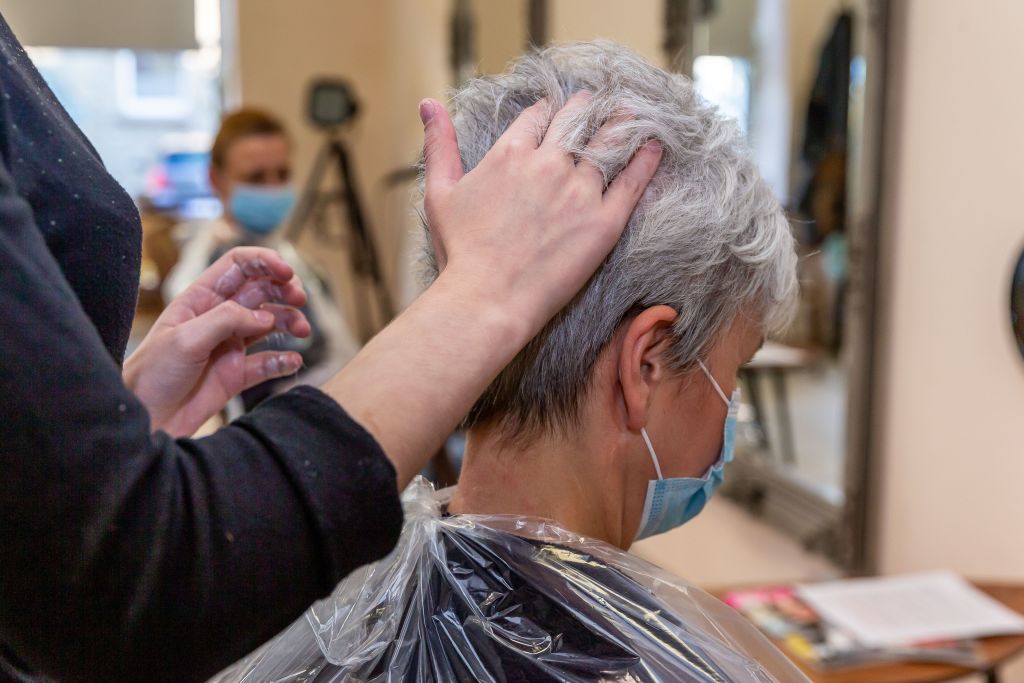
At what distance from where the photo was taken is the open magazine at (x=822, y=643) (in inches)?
58.9

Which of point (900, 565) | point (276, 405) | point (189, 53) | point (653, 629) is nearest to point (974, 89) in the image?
point (900, 565)

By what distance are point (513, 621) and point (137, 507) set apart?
0.42m

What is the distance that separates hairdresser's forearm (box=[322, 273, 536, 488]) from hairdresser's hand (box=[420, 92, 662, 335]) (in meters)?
0.02

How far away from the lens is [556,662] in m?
0.84

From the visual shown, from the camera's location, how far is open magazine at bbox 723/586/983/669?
1.50 meters

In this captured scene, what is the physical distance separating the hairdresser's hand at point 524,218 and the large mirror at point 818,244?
1159 millimetres

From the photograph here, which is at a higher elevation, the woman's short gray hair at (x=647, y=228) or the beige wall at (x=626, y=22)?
the beige wall at (x=626, y=22)

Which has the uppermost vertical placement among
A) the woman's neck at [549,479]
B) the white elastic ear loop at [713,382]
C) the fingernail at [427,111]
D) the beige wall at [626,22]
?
the beige wall at [626,22]

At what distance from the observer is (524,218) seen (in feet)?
2.27

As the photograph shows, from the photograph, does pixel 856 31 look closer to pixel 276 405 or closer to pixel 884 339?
pixel 884 339

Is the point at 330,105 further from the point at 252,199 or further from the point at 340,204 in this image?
the point at 252,199

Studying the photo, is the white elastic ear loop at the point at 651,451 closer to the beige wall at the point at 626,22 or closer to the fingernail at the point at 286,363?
the fingernail at the point at 286,363

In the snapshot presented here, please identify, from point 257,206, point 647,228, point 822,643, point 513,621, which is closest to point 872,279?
point 822,643

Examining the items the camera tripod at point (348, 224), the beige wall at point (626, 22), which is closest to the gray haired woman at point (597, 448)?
the beige wall at point (626, 22)
